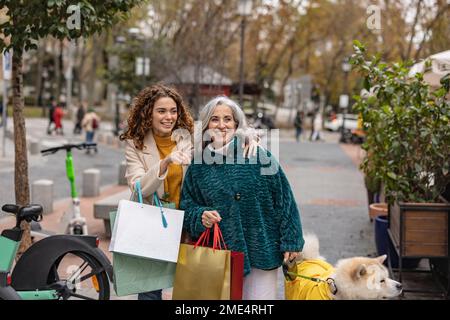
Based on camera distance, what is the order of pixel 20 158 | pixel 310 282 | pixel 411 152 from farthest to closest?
1. pixel 20 158
2. pixel 411 152
3. pixel 310 282

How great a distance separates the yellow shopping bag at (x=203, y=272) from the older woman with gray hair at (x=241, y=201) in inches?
4.7

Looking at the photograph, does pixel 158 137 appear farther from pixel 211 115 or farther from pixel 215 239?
pixel 215 239

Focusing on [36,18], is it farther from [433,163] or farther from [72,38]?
[433,163]

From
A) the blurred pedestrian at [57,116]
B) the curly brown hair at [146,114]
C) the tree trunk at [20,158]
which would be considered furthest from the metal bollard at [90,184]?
the blurred pedestrian at [57,116]

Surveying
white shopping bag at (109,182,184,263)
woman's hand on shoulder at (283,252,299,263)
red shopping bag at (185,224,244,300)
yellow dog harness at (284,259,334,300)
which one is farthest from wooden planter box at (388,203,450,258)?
white shopping bag at (109,182,184,263)

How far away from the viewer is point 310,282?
4.20 m

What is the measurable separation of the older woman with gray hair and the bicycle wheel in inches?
38.0

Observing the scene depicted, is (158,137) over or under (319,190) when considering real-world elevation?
over

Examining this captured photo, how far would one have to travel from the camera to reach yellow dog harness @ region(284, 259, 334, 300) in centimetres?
414

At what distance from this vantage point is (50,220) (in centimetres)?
1038

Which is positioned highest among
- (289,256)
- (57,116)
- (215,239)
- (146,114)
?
(146,114)

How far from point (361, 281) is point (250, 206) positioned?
0.81 m

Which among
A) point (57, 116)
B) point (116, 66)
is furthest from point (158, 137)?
point (116, 66)
